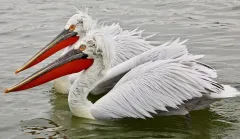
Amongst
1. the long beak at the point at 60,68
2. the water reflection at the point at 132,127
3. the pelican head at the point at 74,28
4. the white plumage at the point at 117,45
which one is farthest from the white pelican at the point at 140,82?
the pelican head at the point at 74,28

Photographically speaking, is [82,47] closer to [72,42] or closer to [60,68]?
[60,68]

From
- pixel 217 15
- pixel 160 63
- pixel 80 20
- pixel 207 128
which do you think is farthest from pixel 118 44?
pixel 217 15

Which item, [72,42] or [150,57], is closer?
[150,57]

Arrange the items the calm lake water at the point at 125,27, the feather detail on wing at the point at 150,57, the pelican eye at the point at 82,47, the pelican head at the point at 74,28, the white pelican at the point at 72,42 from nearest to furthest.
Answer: the calm lake water at the point at 125,27, the pelican eye at the point at 82,47, the feather detail on wing at the point at 150,57, the white pelican at the point at 72,42, the pelican head at the point at 74,28

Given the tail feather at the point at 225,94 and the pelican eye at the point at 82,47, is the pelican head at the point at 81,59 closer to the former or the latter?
the pelican eye at the point at 82,47

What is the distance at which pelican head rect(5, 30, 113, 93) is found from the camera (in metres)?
5.88

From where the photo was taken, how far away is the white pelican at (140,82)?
5.70m

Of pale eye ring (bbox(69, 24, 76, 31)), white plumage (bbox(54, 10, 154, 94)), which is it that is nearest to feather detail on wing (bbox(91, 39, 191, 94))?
white plumage (bbox(54, 10, 154, 94))

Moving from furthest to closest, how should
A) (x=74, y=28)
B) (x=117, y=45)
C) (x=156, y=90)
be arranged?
(x=74, y=28)
(x=117, y=45)
(x=156, y=90)

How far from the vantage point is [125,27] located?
31.4 feet

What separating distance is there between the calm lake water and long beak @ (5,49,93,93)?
433mm

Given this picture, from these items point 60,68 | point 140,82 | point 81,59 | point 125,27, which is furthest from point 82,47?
point 125,27

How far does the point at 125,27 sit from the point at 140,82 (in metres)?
3.90

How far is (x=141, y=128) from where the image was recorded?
5809 mm
